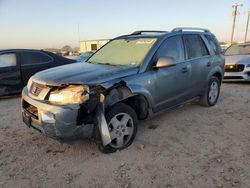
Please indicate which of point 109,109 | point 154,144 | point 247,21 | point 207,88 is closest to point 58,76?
point 109,109

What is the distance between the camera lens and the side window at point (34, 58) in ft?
23.2

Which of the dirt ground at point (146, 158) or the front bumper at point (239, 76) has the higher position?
the front bumper at point (239, 76)

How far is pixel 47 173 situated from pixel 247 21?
4841cm

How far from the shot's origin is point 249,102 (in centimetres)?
615

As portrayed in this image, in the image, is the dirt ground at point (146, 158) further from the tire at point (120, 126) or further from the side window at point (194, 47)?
the side window at point (194, 47)

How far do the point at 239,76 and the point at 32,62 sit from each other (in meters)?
6.97

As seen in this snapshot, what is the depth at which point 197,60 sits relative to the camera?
16.4 ft

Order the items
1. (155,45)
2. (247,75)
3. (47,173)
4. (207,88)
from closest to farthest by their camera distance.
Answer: (47,173), (155,45), (207,88), (247,75)

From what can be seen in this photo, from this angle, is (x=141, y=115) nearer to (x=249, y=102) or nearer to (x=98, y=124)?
(x=98, y=124)

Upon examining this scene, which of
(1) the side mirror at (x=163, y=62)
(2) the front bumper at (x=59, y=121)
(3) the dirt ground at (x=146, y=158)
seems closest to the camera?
(3) the dirt ground at (x=146, y=158)

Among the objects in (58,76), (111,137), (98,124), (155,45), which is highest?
(155,45)

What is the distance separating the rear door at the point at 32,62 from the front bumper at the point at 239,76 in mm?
6228

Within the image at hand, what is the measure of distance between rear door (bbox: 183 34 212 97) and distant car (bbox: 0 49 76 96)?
441 centimetres

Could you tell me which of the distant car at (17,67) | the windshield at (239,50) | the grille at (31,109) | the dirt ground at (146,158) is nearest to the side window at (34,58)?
the distant car at (17,67)
